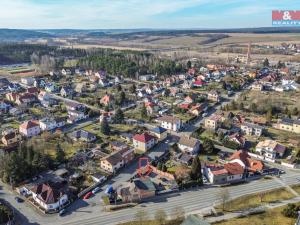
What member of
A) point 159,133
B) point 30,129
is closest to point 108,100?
point 30,129

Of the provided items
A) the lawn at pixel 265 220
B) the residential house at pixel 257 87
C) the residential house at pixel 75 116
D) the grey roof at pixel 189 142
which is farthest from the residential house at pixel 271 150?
the residential house at pixel 257 87

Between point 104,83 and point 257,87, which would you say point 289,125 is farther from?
point 104,83

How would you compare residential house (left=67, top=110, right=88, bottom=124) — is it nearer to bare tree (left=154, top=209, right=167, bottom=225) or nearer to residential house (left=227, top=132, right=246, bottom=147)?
residential house (left=227, top=132, right=246, bottom=147)

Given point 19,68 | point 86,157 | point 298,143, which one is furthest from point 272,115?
point 19,68

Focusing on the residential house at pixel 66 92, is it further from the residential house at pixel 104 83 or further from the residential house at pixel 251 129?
the residential house at pixel 251 129

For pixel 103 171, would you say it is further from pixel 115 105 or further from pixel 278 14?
pixel 278 14
